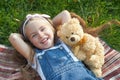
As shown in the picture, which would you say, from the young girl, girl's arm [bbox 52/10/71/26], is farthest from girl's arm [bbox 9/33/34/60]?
girl's arm [bbox 52/10/71/26]

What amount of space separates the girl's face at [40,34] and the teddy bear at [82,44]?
9cm

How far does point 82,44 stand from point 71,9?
979 mm

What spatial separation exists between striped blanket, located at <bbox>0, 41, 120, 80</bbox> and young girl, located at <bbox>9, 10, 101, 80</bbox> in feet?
0.63

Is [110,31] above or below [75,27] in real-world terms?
below

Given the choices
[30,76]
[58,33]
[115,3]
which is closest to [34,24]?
[58,33]

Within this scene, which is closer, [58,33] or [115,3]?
[58,33]

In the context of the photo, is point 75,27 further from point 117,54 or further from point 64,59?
point 117,54

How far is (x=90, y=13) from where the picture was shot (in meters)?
3.92

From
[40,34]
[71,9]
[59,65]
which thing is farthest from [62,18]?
[71,9]

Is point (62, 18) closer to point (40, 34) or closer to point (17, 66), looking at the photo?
point (40, 34)

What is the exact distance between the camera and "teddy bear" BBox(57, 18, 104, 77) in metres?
2.95

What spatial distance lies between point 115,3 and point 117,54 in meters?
0.86

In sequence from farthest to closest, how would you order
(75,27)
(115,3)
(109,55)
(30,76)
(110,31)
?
(115,3) → (110,31) → (109,55) → (30,76) → (75,27)

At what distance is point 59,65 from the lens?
3.00 m
